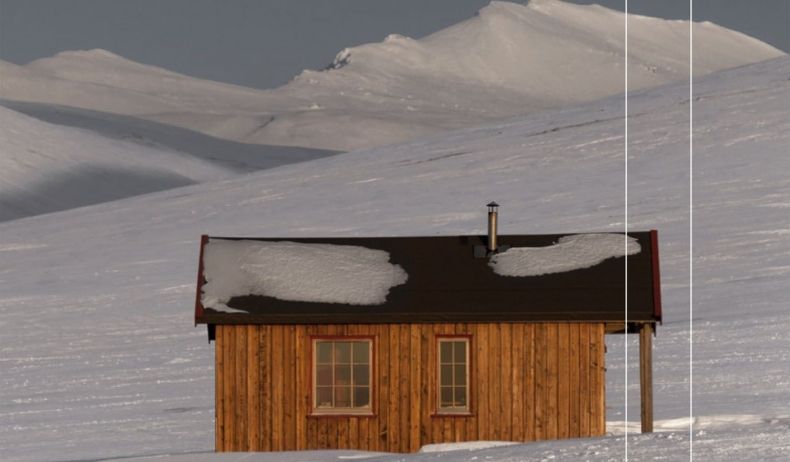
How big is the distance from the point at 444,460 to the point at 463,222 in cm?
3599

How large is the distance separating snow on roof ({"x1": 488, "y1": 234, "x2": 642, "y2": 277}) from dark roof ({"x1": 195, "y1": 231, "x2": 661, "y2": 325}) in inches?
6.0

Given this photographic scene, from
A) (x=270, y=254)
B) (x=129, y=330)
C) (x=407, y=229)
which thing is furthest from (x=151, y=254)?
(x=270, y=254)

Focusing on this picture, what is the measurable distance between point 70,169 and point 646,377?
12050 centimetres

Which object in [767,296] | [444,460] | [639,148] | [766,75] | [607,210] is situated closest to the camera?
[444,460]

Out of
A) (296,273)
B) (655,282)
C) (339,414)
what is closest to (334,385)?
(339,414)

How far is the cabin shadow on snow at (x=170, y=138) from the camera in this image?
559 ft

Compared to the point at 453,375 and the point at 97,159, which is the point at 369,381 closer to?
Answer: the point at 453,375

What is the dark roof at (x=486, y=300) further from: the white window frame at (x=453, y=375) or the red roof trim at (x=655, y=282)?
the white window frame at (x=453, y=375)

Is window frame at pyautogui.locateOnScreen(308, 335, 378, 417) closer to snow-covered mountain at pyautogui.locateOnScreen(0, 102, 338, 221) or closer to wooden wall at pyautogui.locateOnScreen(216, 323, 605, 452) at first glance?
wooden wall at pyautogui.locateOnScreen(216, 323, 605, 452)

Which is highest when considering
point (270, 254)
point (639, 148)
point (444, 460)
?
point (639, 148)

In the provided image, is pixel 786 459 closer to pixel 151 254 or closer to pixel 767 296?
pixel 767 296

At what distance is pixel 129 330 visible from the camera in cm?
4519

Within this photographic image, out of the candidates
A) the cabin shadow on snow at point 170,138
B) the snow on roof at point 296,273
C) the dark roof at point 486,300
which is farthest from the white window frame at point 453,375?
the cabin shadow on snow at point 170,138

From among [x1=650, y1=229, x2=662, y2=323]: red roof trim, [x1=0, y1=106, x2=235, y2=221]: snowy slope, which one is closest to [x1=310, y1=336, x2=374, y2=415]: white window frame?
[x1=650, y1=229, x2=662, y2=323]: red roof trim
